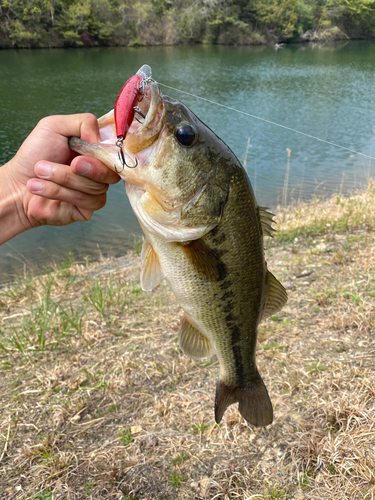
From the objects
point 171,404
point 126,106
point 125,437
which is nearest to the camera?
point 126,106

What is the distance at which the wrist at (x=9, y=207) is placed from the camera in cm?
212

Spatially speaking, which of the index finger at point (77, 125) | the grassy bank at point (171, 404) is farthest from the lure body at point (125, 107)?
the grassy bank at point (171, 404)

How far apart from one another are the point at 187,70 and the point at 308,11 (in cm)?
4206

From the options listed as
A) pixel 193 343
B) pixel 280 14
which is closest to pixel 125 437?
pixel 193 343

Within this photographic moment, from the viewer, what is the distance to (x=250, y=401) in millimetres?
1948

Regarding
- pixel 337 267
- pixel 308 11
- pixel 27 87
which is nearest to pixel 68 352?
pixel 337 267

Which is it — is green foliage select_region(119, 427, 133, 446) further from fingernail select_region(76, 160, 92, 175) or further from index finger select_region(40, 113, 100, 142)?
index finger select_region(40, 113, 100, 142)

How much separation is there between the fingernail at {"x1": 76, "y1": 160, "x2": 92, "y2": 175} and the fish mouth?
0.37m

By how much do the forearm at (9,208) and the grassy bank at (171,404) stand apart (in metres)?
1.50

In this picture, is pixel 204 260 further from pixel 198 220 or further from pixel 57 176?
pixel 57 176

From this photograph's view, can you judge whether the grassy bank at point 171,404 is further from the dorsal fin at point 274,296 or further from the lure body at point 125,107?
the lure body at point 125,107

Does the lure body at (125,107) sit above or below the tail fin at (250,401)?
above

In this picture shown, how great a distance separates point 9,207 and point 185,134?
1.29 meters

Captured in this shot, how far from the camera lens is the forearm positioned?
2119mm
